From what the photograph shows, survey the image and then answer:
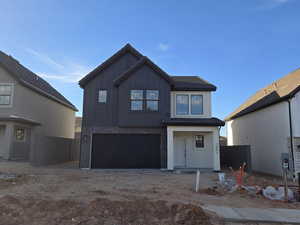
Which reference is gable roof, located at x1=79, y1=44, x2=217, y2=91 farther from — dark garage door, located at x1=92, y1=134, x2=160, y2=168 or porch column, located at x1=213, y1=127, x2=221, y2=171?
dark garage door, located at x1=92, y1=134, x2=160, y2=168

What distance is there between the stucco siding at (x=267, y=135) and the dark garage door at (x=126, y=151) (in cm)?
740

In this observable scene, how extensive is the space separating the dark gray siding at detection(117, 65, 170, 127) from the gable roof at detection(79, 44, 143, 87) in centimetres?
172

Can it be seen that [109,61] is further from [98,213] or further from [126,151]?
[98,213]

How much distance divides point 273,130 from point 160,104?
748 centimetres

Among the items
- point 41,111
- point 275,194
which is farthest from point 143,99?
point 275,194

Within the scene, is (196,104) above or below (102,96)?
below

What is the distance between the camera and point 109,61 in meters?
16.7

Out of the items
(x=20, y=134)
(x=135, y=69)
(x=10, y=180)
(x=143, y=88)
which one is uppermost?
(x=135, y=69)

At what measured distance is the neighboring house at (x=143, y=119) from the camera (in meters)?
15.7

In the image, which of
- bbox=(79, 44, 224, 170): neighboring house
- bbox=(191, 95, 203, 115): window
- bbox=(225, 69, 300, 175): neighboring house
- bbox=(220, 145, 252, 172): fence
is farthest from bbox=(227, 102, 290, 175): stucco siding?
bbox=(191, 95, 203, 115): window

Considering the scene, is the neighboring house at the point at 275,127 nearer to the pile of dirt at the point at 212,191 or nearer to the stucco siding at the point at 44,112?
the pile of dirt at the point at 212,191

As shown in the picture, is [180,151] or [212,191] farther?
[180,151]

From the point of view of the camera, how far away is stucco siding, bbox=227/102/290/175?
14344mm

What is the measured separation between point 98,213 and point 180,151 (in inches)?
453
